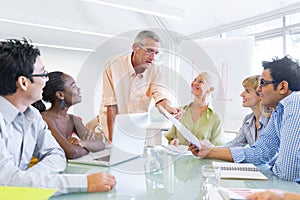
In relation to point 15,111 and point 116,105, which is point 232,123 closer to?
point 116,105

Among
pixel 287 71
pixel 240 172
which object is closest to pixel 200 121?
pixel 287 71

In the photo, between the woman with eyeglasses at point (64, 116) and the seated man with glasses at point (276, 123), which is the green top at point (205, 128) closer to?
the seated man with glasses at point (276, 123)

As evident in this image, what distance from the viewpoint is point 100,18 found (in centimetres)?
530

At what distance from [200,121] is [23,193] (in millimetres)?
1650

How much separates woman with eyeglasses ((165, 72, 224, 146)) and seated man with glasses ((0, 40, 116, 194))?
3.29ft

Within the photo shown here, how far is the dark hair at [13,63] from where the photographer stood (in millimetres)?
1161

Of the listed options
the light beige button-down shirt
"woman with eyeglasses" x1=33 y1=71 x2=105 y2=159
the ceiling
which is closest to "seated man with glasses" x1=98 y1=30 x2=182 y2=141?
the light beige button-down shirt

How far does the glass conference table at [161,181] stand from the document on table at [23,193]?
109 millimetres

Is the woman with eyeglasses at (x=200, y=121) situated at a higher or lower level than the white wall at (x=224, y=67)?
lower

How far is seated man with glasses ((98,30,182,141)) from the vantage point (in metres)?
1.87

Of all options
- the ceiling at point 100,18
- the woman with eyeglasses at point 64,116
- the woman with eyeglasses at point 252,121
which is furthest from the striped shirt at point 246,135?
the ceiling at point 100,18

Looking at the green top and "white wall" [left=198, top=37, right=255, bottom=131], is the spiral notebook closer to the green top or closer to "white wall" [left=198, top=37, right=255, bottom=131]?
the green top

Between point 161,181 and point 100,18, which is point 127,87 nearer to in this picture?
point 161,181

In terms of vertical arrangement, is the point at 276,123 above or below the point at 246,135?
above
